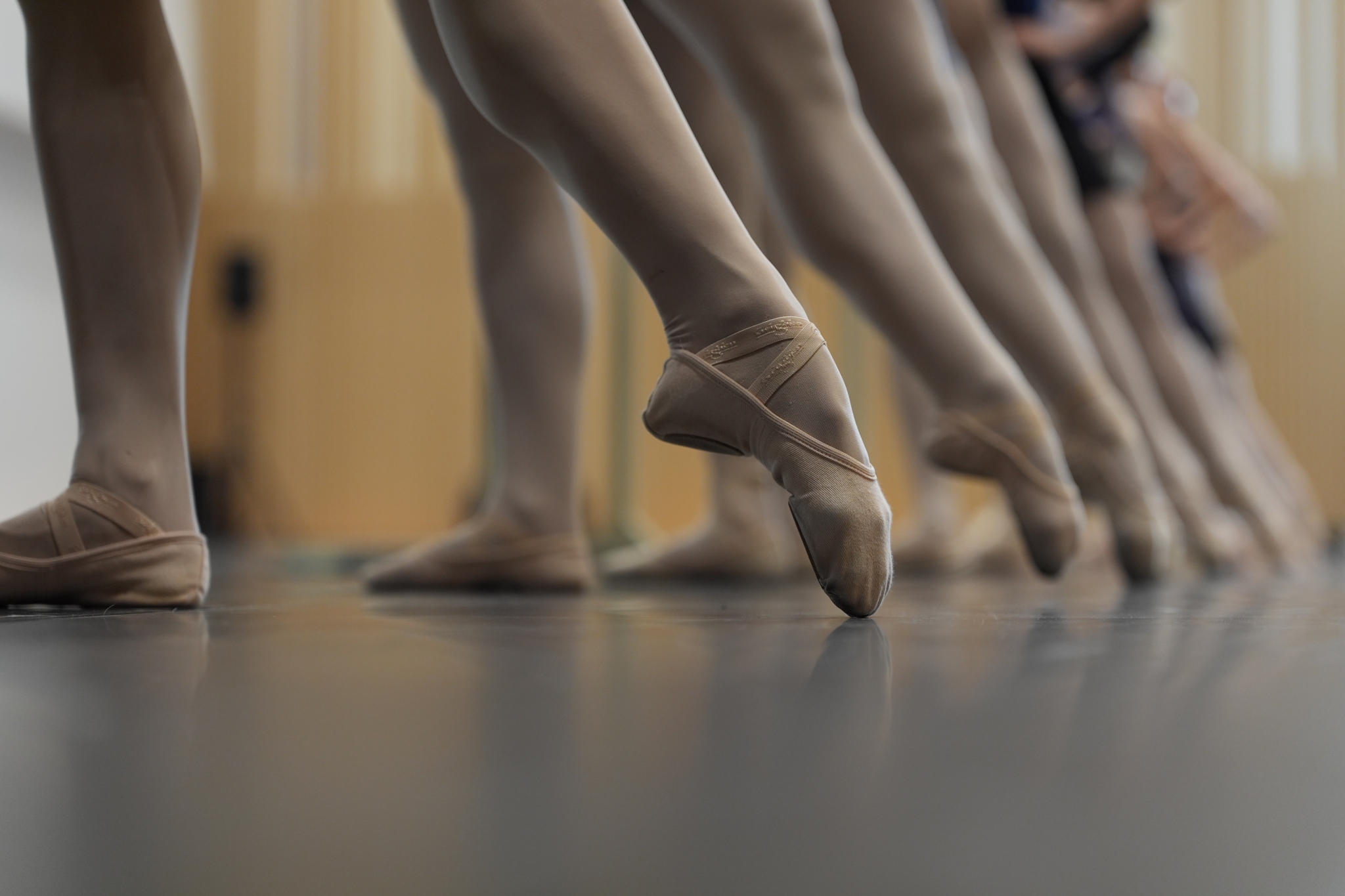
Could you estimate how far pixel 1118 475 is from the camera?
1229mm

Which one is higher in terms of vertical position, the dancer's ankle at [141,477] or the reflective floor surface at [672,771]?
the dancer's ankle at [141,477]

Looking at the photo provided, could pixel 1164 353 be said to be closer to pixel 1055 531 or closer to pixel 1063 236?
pixel 1063 236

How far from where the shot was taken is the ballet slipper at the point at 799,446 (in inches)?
24.5

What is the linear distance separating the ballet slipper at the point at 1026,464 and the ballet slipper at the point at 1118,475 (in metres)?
0.25

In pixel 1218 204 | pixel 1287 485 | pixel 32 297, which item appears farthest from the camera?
pixel 32 297

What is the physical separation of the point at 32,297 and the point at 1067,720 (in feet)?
14.9

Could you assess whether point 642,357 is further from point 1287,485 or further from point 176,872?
point 176,872

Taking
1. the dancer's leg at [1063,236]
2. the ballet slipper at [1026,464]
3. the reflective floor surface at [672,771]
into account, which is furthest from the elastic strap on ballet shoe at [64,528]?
the dancer's leg at [1063,236]

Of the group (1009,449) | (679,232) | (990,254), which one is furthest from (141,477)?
(990,254)

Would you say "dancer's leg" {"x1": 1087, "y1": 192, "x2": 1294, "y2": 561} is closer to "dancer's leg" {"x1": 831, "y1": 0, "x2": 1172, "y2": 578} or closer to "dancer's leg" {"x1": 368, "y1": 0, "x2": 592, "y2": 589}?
"dancer's leg" {"x1": 831, "y1": 0, "x2": 1172, "y2": 578}

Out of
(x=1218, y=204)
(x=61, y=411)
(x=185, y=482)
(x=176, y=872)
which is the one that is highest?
(x=1218, y=204)

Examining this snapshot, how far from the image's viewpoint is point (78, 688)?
0.41m

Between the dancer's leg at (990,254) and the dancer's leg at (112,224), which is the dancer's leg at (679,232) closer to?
the dancer's leg at (112,224)

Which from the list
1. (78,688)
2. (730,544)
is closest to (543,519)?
(730,544)
